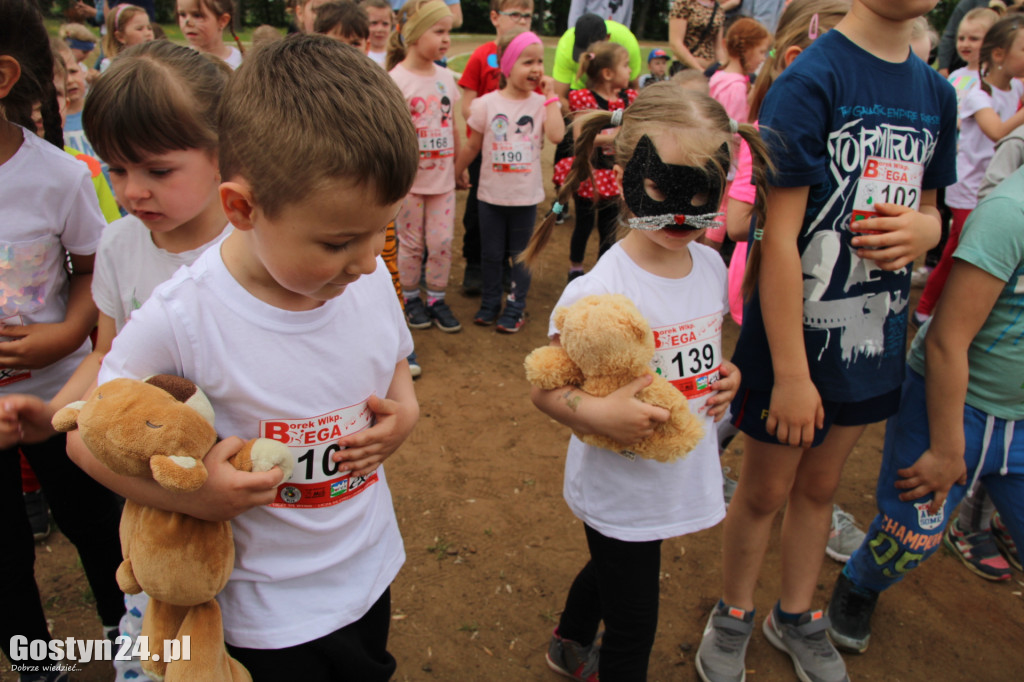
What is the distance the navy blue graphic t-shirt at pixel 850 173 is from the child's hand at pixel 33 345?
2109mm

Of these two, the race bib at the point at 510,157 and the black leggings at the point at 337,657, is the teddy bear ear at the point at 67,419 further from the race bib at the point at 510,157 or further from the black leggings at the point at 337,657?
the race bib at the point at 510,157

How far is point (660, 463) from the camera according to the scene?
1.96 meters

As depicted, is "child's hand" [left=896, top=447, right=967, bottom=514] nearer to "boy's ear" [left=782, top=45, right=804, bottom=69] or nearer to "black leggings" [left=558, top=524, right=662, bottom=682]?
"black leggings" [left=558, top=524, right=662, bottom=682]

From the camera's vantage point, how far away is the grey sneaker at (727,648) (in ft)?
8.21

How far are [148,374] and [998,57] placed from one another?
20.6ft

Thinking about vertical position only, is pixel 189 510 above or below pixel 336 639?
above

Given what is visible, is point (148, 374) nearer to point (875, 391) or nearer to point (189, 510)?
point (189, 510)

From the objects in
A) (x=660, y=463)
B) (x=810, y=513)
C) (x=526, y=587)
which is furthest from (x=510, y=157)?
(x=660, y=463)

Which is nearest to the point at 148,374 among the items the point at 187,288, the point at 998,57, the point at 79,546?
the point at 187,288

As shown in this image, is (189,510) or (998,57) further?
(998,57)

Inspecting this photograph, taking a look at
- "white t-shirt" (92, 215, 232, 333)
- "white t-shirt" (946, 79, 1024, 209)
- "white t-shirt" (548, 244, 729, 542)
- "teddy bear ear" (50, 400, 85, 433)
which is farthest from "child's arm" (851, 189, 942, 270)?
"white t-shirt" (946, 79, 1024, 209)

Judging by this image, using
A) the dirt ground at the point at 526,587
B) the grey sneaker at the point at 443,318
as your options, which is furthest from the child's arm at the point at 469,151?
the dirt ground at the point at 526,587

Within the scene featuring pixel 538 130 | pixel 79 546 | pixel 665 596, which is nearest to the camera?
pixel 79 546

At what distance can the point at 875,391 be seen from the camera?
213 cm
